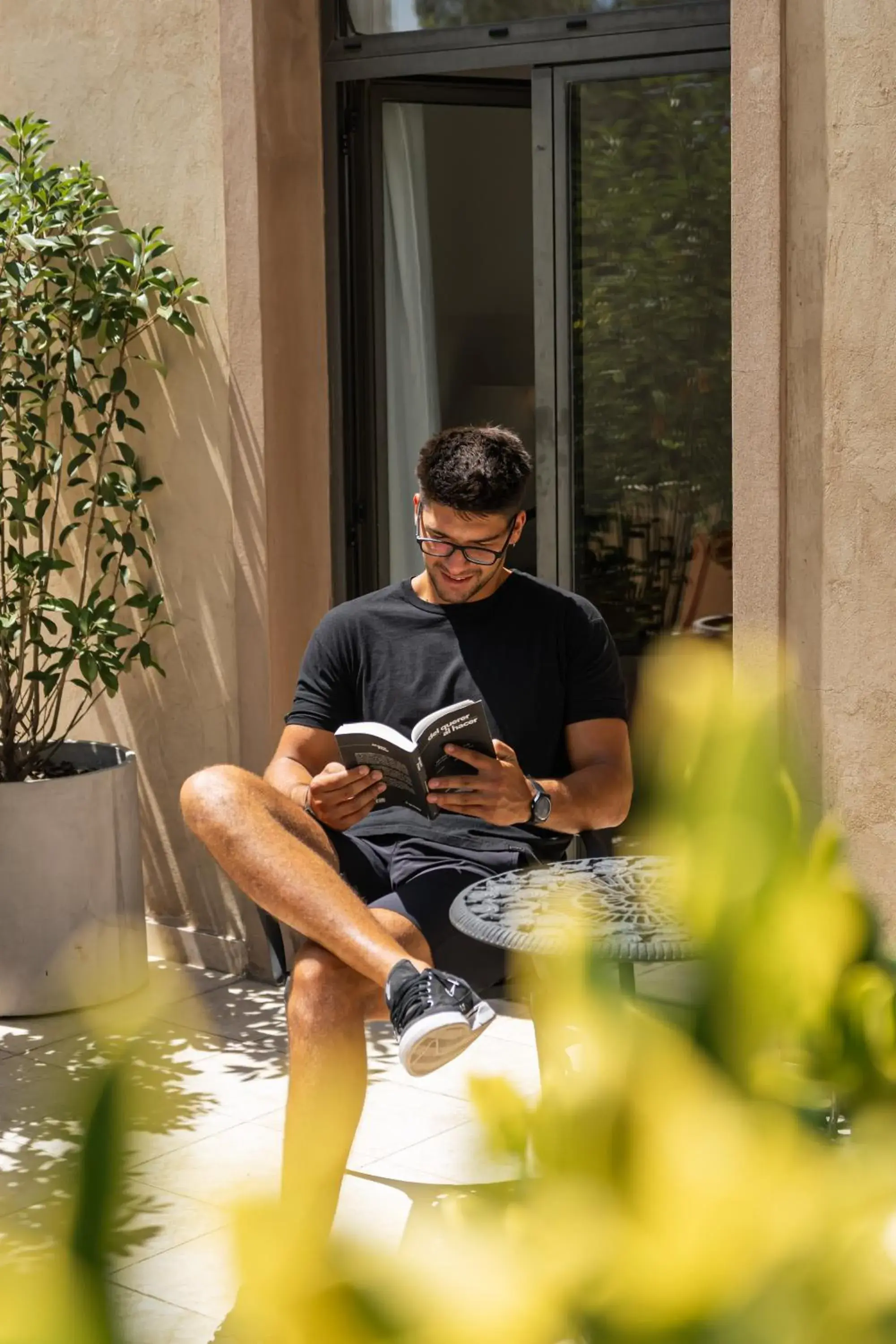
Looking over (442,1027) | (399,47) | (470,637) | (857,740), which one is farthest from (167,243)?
(442,1027)

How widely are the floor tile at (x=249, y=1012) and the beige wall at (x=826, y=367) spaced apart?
1642mm

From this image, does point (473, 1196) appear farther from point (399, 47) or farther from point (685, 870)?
point (399, 47)

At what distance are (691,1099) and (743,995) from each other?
0.04 metres

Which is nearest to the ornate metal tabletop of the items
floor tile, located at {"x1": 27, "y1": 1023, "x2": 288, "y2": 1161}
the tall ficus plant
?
floor tile, located at {"x1": 27, "y1": 1023, "x2": 288, "y2": 1161}

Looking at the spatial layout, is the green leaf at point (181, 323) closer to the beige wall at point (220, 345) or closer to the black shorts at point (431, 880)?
the beige wall at point (220, 345)

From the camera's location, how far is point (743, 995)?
0.42 metres

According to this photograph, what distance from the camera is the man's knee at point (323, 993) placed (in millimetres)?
3051

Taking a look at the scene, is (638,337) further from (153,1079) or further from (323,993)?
(153,1079)

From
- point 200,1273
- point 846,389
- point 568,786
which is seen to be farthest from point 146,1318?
point 846,389

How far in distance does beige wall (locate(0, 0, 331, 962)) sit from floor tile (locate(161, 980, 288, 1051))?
126mm

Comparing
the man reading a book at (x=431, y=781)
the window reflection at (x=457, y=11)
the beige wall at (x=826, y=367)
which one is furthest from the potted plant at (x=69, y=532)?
the beige wall at (x=826, y=367)

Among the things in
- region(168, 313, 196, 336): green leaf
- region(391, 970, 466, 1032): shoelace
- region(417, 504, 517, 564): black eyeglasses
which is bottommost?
region(391, 970, 466, 1032): shoelace

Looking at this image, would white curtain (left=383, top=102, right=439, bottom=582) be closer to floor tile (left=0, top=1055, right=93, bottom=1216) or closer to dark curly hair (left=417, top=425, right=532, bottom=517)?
dark curly hair (left=417, top=425, right=532, bottom=517)

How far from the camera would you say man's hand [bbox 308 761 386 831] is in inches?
127
